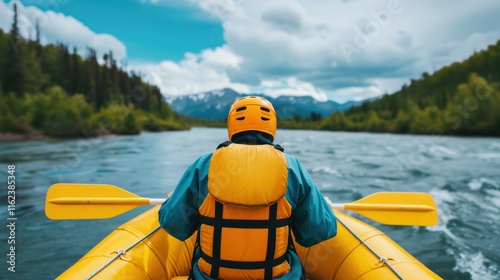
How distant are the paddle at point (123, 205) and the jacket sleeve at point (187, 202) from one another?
1450mm

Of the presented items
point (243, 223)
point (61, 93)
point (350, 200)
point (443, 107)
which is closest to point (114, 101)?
point (61, 93)

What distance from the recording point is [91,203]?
142 inches

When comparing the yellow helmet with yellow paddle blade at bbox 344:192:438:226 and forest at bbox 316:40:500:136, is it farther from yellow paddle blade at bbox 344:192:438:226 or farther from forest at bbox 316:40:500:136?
forest at bbox 316:40:500:136

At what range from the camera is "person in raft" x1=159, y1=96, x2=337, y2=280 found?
1.82 metres

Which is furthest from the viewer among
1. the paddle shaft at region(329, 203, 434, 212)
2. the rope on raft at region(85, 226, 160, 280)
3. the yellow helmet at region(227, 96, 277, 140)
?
the paddle shaft at region(329, 203, 434, 212)

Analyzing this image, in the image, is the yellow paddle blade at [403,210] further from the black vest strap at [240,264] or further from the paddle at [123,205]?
the black vest strap at [240,264]

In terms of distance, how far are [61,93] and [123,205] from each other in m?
51.3

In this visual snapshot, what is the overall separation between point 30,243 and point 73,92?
64745mm

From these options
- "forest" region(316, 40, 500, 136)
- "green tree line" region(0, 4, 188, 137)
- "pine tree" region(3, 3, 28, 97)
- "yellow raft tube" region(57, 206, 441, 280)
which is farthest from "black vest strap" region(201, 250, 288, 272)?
"forest" region(316, 40, 500, 136)

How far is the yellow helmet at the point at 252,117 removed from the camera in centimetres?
203

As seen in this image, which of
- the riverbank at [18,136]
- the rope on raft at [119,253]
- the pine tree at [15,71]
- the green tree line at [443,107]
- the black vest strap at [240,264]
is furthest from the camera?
the green tree line at [443,107]

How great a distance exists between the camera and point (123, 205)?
359cm

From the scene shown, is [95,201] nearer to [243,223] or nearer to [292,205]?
[243,223]

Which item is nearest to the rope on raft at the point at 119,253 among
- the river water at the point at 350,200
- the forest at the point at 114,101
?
the river water at the point at 350,200
